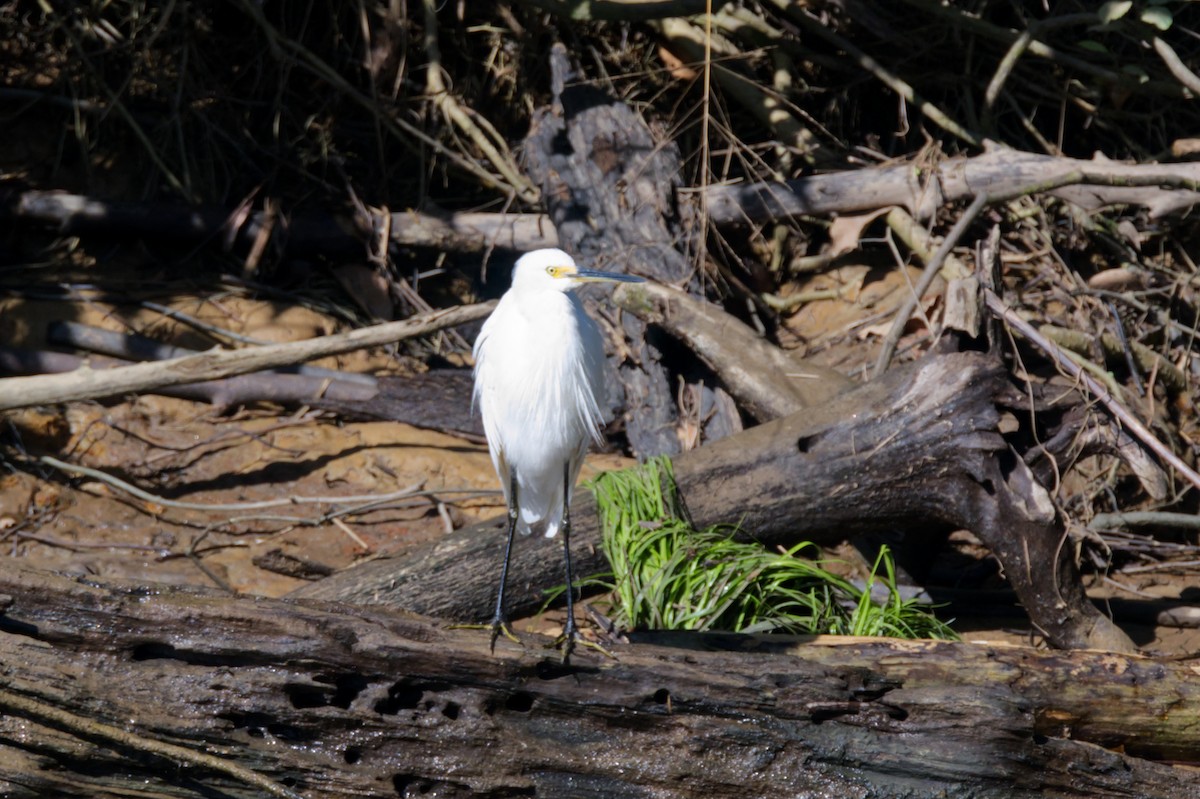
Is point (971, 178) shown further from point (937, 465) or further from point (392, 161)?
point (392, 161)

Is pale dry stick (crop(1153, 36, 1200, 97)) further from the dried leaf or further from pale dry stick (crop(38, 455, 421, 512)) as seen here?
pale dry stick (crop(38, 455, 421, 512))

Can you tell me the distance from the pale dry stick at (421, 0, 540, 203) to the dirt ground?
140 centimetres

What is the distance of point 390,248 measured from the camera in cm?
654

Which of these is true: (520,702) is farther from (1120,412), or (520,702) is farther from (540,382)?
(1120,412)

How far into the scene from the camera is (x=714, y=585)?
13.1ft

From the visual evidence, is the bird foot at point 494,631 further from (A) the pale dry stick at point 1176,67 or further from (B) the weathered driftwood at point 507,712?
(A) the pale dry stick at point 1176,67

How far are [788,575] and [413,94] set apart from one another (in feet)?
13.9

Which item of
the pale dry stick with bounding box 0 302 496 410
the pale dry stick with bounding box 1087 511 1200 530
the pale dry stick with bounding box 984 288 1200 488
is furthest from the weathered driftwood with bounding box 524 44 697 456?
the pale dry stick with bounding box 1087 511 1200 530

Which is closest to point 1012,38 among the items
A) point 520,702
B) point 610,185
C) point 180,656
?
point 610,185

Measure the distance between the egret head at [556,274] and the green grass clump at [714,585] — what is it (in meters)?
0.95

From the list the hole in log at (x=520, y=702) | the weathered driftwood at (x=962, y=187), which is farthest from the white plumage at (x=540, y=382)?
the weathered driftwood at (x=962, y=187)

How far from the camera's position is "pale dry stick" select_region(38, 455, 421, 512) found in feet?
16.5

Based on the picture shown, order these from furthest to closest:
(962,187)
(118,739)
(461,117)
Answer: (461,117)
(962,187)
(118,739)

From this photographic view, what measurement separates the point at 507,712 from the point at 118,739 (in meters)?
0.96
